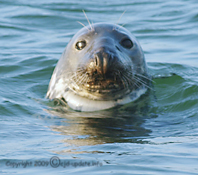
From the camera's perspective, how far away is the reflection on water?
4336mm

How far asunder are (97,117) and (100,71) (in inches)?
24.8

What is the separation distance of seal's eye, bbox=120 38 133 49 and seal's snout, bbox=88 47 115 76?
683 millimetres

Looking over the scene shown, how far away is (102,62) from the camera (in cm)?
464

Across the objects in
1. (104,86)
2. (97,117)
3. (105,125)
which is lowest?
(105,125)

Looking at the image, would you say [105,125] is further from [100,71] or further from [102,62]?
[102,62]

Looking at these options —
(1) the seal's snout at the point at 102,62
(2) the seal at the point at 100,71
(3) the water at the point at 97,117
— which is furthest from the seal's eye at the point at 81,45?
(3) the water at the point at 97,117

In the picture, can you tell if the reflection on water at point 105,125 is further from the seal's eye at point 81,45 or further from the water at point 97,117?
the seal's eye at point 81,45

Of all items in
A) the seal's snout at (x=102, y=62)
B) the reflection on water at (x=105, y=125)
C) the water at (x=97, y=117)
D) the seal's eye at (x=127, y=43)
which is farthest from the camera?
the seal's eye at (x=127, y=43)

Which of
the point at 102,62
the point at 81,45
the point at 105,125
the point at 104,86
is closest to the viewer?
the point at 102,62

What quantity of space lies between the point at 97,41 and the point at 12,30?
6242mm

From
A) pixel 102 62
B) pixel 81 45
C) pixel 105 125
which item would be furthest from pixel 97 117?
pixel 81 45

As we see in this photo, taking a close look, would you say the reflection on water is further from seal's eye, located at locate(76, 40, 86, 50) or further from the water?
seal's eye, located at locate(76, 40, 86, 50)

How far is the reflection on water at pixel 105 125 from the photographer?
434cm

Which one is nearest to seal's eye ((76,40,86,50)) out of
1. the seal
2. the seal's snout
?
the seal
